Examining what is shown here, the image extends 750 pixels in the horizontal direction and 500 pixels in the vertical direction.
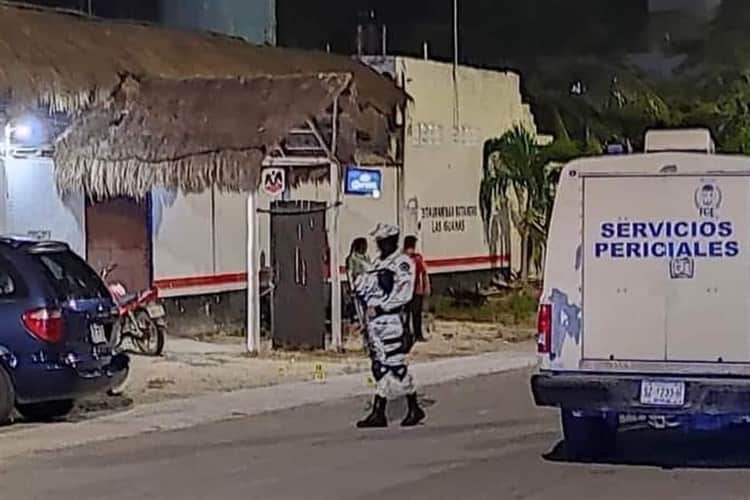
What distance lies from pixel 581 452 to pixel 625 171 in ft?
7.57

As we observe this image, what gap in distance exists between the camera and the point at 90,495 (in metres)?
12.0

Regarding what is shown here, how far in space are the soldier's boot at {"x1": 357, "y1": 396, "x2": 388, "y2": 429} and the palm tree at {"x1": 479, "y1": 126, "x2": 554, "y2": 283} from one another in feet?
60.8

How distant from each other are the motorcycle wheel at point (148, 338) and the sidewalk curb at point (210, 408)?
130 inches

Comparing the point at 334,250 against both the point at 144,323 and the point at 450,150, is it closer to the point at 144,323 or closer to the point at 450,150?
the point at 144,323

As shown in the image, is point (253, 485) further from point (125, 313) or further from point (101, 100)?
point (101, 100)

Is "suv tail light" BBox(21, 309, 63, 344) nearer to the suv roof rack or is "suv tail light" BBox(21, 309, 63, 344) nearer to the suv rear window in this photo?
the suv rear window

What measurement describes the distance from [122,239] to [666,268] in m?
13.6

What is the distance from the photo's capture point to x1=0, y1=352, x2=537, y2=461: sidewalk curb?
15.1 metres

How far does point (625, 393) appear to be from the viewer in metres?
12.5

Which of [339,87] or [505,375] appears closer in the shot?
[505,375]

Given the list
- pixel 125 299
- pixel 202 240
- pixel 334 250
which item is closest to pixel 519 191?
pixel 202 240

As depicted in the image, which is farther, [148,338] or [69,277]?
[148,338]

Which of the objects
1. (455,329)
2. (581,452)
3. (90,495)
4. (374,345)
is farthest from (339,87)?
(90,495)

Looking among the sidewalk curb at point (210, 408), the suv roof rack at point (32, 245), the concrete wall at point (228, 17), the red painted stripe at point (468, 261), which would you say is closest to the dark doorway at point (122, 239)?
the sidewalk curb at point (210, 408)
